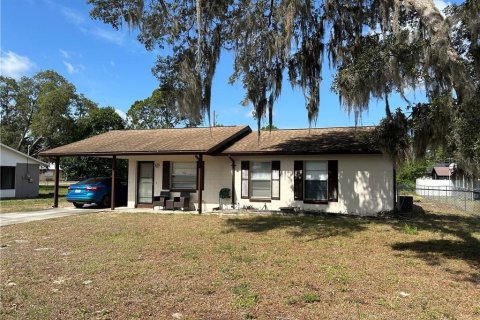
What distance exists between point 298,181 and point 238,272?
9595mm

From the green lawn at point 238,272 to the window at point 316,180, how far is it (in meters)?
3.94

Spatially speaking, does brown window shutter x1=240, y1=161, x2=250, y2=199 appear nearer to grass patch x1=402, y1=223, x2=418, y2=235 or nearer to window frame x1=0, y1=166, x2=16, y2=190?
grass patch x1=402, y1=223, x2=418, y2=235

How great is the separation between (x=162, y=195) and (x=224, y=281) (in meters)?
11.7

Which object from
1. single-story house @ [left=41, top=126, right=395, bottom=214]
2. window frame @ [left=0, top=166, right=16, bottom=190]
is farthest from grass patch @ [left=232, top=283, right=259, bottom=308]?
window frame @ [left=0, top=166, right=16, bottom=190]

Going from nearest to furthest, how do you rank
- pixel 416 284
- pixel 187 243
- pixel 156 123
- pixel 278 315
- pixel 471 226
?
pixel 278 315 < pixel 416 284 < pixel 187 243 < pixel 471 226 < pixel 156 123

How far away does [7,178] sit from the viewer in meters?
24.2

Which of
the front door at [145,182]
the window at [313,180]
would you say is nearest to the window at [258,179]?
the window at [313,180]

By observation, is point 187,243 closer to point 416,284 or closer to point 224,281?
point 224,281

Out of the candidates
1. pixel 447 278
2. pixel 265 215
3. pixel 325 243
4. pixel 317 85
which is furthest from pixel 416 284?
pixel 265 215

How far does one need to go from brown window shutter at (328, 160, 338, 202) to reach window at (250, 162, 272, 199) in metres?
2.38

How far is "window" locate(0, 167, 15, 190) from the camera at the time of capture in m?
24.0

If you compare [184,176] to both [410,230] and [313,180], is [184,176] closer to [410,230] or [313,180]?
[313,180]

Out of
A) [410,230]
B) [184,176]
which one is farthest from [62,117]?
[410,230]

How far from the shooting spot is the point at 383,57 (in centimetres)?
788
